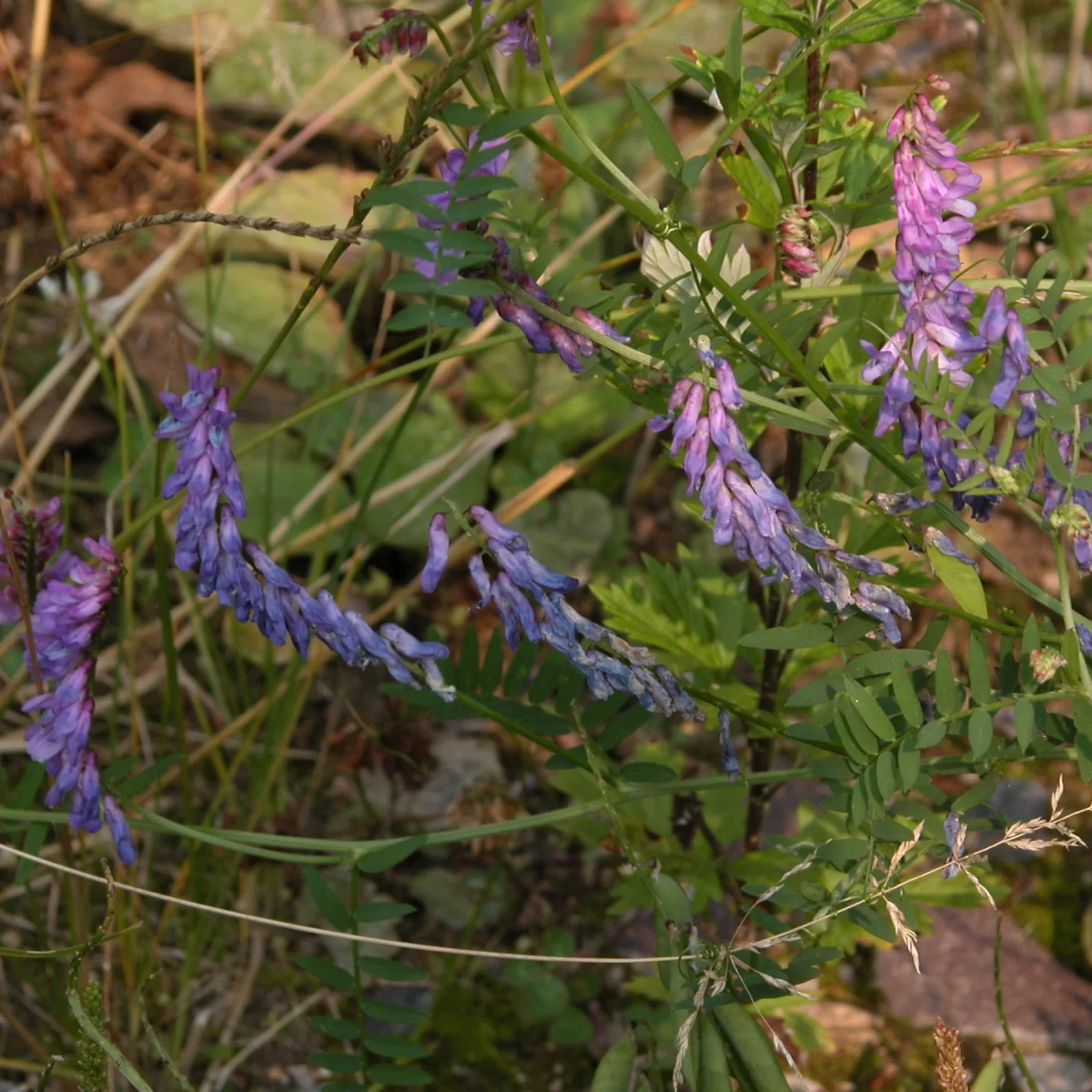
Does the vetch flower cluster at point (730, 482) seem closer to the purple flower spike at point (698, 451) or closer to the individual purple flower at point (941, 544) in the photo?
the purple flower spike at point (698, 451)

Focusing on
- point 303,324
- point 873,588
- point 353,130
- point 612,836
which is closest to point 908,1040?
point 612,836

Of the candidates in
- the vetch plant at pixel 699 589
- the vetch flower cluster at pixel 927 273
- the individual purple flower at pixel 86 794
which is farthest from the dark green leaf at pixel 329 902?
the vetch flower cluster at pixel 927 273

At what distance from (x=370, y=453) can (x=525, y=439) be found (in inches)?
12.6

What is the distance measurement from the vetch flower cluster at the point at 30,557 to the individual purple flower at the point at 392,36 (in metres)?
0.61

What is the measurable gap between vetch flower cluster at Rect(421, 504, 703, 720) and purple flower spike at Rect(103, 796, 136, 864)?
1.49ft

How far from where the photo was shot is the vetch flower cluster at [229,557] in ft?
3.84

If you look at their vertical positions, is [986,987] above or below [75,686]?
below

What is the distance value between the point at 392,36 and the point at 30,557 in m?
0.70

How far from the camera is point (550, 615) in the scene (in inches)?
48.4

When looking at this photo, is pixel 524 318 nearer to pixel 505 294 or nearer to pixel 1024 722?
pixel 505 294

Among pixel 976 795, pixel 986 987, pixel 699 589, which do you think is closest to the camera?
pixel 976 795

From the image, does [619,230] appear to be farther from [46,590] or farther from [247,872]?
[46,590]

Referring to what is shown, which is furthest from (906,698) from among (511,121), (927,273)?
(511,121)

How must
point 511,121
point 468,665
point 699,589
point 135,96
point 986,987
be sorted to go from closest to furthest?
point 511,121
point 468,665
point 699,589
point 986,987
point 135,96
